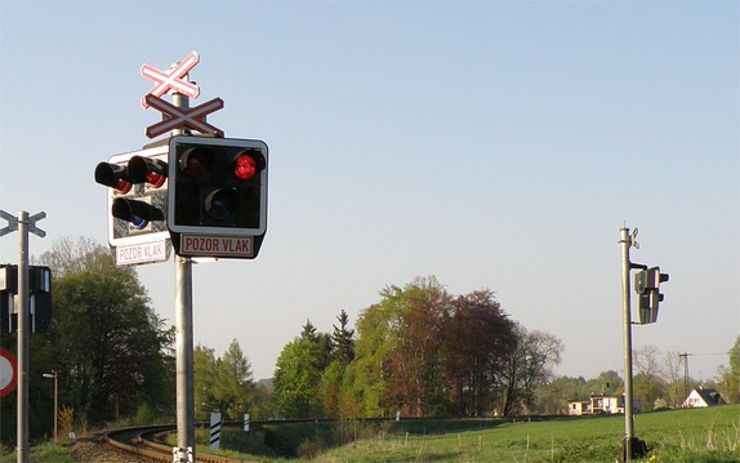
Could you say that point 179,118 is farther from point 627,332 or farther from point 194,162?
point 627,332

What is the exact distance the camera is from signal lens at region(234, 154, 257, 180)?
655 centimetres

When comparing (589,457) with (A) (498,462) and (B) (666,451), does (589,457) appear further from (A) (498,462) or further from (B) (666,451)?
(A) (498,462)

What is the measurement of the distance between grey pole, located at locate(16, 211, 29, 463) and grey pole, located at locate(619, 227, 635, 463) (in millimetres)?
10010

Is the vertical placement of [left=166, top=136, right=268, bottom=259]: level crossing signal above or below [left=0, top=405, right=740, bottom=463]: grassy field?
above

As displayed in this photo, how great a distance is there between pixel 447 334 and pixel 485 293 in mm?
4577

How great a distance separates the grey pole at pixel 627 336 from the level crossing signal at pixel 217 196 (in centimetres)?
1291

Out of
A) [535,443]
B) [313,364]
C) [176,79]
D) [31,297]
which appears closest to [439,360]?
[313,364]

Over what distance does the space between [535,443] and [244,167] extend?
34643mm

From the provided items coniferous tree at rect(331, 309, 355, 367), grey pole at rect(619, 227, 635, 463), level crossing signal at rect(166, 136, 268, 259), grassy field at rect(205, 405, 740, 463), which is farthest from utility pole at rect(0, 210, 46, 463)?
coniferous tree at rect(331, 309, 355, 367)

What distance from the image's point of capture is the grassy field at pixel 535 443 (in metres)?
21.8

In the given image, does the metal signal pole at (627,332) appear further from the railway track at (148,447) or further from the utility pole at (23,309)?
the railway track at (148,447)

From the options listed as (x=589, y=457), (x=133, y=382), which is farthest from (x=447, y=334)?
(x=589, y=457)

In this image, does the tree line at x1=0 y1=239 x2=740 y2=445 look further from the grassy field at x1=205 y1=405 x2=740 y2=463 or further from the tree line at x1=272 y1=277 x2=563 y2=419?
the grassy field at x1=205 y1=405 x2=740 y2=463

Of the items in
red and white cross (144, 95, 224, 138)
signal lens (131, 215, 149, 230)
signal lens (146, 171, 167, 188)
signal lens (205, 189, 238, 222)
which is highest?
red and white cross (144, 95, 224, 138)
